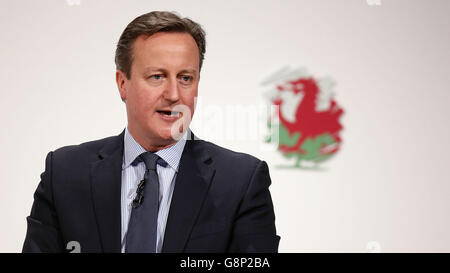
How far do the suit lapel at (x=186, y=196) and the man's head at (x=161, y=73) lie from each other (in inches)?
4.2

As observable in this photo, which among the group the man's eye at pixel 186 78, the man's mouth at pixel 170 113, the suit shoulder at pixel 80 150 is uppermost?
the man's eye at pixel 186 78

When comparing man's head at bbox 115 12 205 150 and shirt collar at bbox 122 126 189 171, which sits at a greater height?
man's head at bbox 115 12 205 150

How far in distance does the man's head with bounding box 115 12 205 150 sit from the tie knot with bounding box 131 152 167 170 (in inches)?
1.9

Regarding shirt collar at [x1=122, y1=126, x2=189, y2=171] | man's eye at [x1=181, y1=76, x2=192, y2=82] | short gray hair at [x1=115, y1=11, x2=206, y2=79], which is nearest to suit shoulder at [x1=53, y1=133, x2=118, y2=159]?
shirt collar at [x1=122, y1=126, x2=189, y2=171]

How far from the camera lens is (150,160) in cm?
178

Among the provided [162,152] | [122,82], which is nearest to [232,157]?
[162,152]

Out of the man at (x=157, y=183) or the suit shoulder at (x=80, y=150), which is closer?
the man at (x=157, y=183)

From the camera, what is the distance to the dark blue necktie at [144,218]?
1658 millimetres

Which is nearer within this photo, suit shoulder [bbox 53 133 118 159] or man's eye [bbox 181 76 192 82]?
man's eye [bbox 181 76 192 82]

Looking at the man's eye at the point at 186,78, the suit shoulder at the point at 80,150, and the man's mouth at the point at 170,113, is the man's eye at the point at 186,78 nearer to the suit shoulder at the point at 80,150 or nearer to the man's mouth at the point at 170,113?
Answer: the man's mouth at the point at 170,113

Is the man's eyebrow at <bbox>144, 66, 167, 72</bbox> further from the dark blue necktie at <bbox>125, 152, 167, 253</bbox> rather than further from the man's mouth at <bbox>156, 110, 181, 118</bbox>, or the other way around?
the dark blue necktie at <bbox>125, 152, 167, 253</bbox>

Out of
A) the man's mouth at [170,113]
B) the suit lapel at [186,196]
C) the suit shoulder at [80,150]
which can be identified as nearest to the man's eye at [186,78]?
the man's mouth at [170,113]

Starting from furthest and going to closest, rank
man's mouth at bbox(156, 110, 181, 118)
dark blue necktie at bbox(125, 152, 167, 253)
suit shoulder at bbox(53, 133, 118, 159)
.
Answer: suit shoulder at bbox(53, 133, 118, 159)
man's mouth at bbox(156, 110, 181, 118)
dark blue necktie at bbox(125, 152, 167, 253)

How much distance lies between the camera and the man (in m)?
1.68
